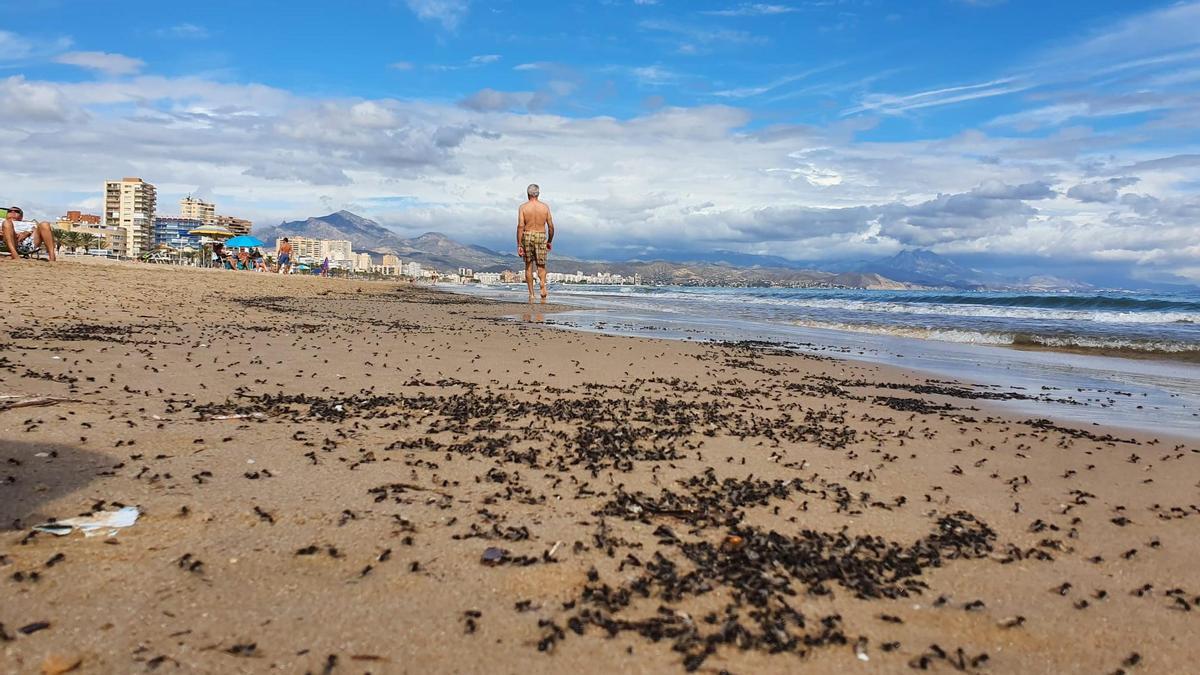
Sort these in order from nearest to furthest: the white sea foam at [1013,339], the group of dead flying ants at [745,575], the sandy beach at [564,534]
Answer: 1. the sandy beach at [564,534]
2. the group of dead flying ants at [745,575]
3. the white sea foam at [1013,339]

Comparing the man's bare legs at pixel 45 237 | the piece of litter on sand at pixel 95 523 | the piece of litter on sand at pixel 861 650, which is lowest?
the piece of litter on sand at pixel 861 650

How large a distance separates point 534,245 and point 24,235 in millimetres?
23621

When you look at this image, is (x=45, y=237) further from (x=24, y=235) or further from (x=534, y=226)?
(x=534, y=226)

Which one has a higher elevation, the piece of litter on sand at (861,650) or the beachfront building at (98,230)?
the beachfront building at (98,230)

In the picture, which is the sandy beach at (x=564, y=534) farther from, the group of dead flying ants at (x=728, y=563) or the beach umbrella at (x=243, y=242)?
the beach umbrella at (x=243, y=242)

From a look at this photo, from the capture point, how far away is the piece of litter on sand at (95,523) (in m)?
3.49

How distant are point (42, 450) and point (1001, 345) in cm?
2329

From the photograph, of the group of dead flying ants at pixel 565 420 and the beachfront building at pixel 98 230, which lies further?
the beachfront building at pixel 98 230

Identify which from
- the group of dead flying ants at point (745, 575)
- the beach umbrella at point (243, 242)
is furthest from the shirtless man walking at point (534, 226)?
the beach umbrella at point (243, 242)

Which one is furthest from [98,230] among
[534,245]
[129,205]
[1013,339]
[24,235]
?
[1013,339]

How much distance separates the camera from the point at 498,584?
10.8 feet

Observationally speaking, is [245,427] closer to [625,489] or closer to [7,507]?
[7,507]

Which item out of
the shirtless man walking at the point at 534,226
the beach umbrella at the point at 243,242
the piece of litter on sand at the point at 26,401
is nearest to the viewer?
the piece of litter on sand at the point at 26,401

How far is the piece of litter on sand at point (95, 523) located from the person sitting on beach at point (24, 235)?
91.9 ft
